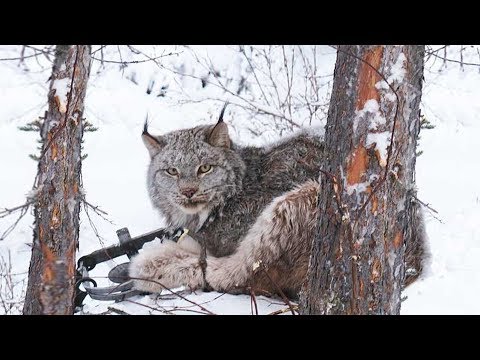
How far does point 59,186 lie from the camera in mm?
3414

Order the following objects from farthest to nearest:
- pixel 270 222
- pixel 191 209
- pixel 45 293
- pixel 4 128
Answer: pixel 4 128 → pixel 191 209 → pixel 270 222 → pixel 45 293

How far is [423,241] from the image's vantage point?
14.6ft

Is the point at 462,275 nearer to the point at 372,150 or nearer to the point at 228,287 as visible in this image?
the point at 228,287

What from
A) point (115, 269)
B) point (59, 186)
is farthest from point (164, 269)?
point (59, 186)

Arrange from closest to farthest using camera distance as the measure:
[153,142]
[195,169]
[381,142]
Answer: [381,142] < [195,169] < [153,142]

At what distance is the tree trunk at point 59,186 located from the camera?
3400 millimetres

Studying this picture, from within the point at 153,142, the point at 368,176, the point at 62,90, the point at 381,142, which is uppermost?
the point at 153,142

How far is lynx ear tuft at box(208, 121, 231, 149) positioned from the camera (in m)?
4.73

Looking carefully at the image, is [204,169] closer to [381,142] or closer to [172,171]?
[172,171]

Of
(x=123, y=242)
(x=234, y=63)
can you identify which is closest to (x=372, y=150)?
(x=123, y=242)

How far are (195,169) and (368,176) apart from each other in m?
1.88

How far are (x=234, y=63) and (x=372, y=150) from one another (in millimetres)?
9308

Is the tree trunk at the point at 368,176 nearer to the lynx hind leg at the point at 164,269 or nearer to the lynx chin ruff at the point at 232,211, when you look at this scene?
the lynx chin ruff at the point at 232,211

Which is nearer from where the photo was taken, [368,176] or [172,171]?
[368,176]
